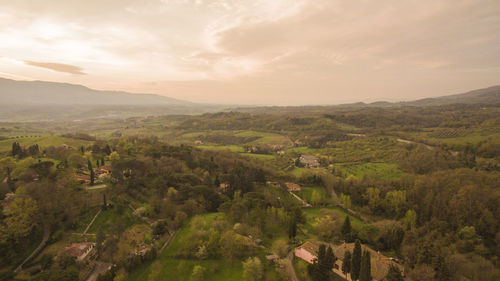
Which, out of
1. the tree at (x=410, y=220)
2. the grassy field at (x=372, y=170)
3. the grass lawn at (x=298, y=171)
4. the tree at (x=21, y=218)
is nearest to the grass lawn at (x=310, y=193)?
the grass lawn at (x=298, y=171)

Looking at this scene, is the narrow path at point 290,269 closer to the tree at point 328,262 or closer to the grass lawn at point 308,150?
the tree at point 328,262

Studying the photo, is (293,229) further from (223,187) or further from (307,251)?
(223,187)

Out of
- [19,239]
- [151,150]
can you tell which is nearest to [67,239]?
[19,239]

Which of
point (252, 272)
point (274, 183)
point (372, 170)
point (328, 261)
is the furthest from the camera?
point (372, 170)

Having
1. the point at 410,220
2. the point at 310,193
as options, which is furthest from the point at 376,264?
the point at 310,193

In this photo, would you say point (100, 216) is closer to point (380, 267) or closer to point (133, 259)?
point (133, 259)

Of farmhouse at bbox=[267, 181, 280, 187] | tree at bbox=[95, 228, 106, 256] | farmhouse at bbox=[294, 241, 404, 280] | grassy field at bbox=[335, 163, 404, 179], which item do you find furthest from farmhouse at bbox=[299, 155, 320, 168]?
tree at bbox=[95, 228, 106, 256]

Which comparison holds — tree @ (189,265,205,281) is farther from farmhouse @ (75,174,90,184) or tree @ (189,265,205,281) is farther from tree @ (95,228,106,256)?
farmhouse @ (75,174,90,184)
